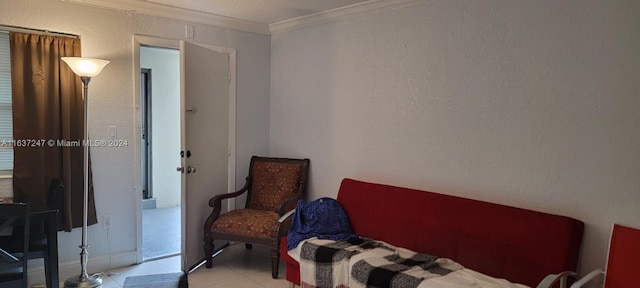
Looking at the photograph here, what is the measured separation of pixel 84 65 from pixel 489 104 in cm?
275

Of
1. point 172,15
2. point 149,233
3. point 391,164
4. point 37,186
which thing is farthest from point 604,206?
point 149,233

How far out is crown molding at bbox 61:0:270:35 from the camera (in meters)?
3.39

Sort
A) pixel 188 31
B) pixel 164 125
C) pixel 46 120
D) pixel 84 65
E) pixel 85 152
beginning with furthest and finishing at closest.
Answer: pixel 164 125
pixel 188 31
pixel 85 152
pixel 46 120
pixel 84 65

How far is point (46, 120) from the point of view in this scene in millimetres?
3135

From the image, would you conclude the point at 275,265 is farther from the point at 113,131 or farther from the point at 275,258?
the point at 113,131

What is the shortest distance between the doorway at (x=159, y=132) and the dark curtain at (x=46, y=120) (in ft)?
7.68

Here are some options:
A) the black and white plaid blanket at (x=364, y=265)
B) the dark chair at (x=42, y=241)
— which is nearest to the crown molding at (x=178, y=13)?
the dark chair at (x=42, y=241)

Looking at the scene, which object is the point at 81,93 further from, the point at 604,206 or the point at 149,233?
the point at 604,206

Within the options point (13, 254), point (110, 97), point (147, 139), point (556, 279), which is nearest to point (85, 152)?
point (110, 97)

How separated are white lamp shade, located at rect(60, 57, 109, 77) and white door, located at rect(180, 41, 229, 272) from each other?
608 mm

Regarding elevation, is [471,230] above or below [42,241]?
above

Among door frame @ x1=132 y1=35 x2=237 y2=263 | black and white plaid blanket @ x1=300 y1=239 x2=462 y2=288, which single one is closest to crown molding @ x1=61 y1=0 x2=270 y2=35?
door frame @ x1=132 y1=35 x2=237 y2=263

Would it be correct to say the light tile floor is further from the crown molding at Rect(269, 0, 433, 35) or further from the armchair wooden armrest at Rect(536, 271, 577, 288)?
the crown molding at Rect(269, 0, 433, 35)

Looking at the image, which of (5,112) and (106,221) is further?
(106,221)
